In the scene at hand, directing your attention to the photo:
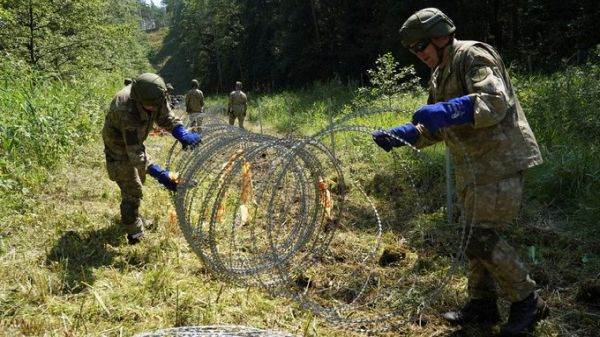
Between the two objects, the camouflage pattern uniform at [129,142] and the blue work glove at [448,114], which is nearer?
the blue work glove at [448,114]

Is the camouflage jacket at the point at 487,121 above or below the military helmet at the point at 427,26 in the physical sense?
below

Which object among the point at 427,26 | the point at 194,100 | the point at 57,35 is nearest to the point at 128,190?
the point at 427,26

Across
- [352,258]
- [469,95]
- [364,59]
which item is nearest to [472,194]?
[469,95]

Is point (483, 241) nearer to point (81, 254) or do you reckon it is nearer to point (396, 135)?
point (396, 135)

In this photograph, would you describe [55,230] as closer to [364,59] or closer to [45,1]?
[45,1]

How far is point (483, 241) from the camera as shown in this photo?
113 inches

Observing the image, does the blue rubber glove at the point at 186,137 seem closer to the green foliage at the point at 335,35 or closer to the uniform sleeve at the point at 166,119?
the uniform sleeve at the point at 166,119

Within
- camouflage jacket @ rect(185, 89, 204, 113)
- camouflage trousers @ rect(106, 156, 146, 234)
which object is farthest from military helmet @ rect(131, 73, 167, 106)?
camouflage jacket @ rect(185, 89, 204, 113)

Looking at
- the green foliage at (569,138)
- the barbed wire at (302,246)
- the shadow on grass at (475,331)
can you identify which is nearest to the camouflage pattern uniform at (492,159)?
the barbed wire at (302,246)

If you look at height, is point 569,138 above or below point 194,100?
below

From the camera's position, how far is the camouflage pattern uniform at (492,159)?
2752 millimetres

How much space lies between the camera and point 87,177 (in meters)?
6.89

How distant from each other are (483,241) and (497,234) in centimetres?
10

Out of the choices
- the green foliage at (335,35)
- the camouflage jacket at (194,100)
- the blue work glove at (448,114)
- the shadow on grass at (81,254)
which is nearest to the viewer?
the blue work glove at (448,114)
